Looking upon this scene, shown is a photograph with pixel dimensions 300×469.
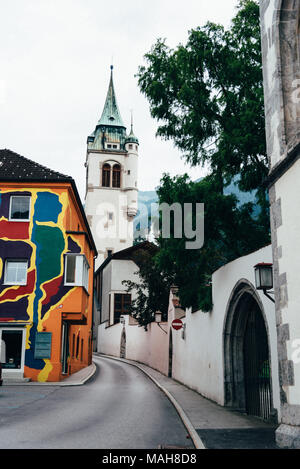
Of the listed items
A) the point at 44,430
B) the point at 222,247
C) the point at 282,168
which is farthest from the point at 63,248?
the point at 282,168

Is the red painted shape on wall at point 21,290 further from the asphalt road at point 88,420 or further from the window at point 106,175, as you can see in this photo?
the window at point 106,175

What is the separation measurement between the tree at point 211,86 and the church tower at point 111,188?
2037 inches

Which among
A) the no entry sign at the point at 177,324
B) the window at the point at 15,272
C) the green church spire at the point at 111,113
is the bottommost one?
the no entry sign at the point at 177,324

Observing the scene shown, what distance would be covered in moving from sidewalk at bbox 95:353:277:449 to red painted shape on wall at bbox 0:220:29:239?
12.4 meters

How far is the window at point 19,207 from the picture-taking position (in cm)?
2484

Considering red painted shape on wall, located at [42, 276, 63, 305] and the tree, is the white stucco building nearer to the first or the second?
the tree

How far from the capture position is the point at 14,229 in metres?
24.5

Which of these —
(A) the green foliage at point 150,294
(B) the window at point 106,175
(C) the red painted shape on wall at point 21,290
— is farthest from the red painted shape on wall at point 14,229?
(B) the window at point 106,175

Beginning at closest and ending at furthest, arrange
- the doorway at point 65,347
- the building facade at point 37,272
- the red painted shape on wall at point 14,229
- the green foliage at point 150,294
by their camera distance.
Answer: the building facade at point 37,272, the red painted shape on wall at point 14,229, the doorway at point 65,347, the green foliage at point 150,294

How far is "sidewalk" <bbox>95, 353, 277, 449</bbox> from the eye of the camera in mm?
8500

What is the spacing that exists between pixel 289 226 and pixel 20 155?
21.8 m

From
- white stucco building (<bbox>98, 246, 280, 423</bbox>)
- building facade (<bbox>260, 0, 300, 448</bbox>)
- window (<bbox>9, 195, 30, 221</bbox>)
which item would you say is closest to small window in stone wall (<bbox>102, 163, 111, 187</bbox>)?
window (<bbox>9, 195, 30, 221</bbox>)

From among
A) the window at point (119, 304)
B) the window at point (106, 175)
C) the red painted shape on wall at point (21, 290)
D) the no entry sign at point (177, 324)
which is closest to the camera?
the no entry sign at point (177, 324)

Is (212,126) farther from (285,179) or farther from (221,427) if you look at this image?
(221,427)
